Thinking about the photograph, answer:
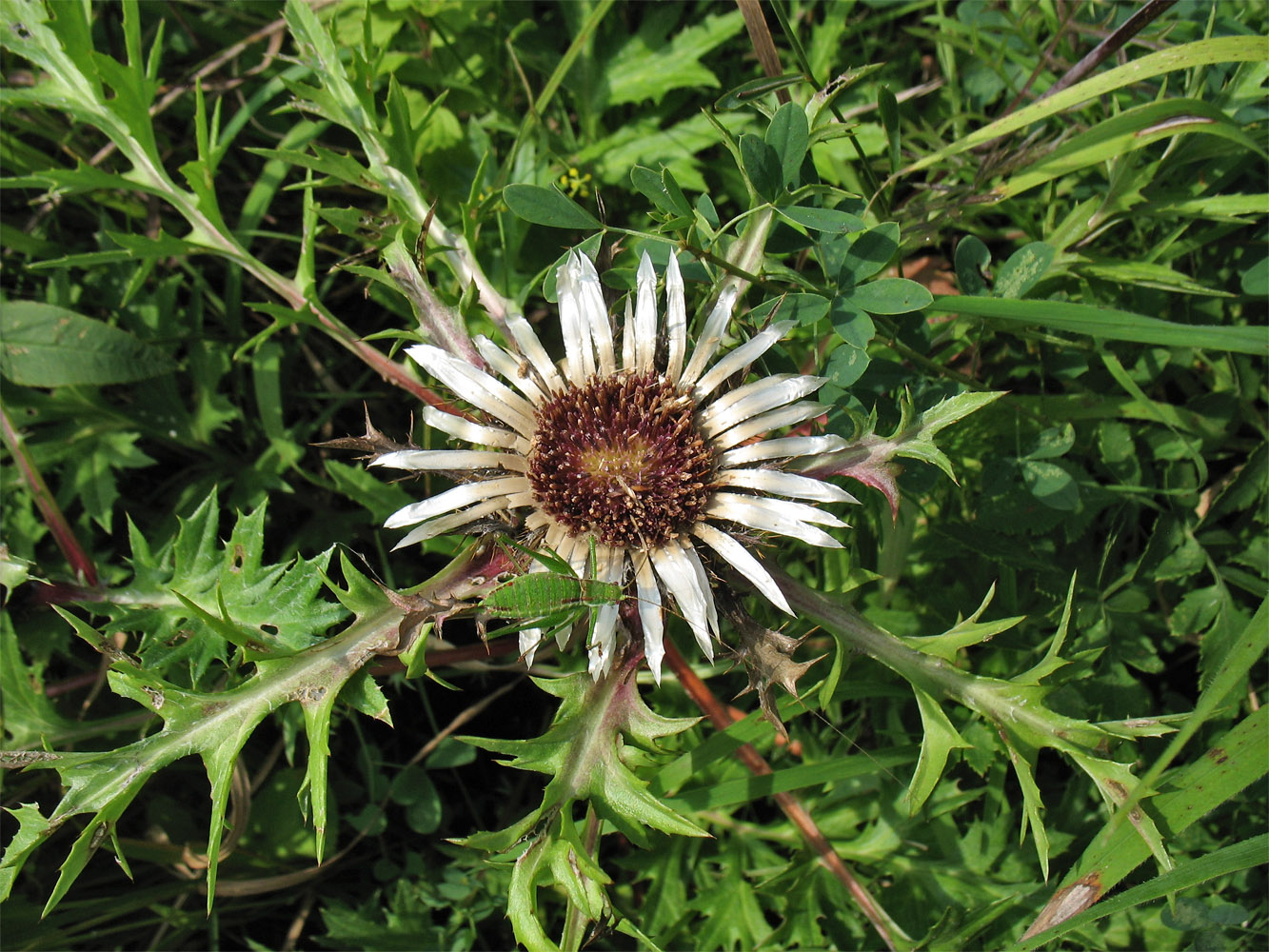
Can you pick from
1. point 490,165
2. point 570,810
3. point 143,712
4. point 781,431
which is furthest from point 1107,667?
point 143,712

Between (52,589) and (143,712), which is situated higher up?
(52,589)

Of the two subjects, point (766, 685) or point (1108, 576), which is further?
point (1108, 576)

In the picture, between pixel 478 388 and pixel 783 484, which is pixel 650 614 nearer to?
pixel 783 484

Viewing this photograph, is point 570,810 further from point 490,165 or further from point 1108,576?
point 490,165

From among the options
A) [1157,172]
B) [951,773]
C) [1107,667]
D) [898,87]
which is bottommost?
[951,773]

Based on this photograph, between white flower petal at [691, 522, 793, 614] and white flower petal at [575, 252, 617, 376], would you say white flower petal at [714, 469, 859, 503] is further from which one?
white flower petal at [575, 252, 617, 376]

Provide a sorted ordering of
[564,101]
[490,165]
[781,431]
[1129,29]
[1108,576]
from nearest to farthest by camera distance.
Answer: [1129,29]
[781,431]
[1108,576]
[490,165]
[564,101]

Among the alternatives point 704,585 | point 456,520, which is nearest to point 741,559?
point 704,585

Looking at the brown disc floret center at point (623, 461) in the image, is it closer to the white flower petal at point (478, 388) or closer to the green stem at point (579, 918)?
the white flower petal at point (478, 388)

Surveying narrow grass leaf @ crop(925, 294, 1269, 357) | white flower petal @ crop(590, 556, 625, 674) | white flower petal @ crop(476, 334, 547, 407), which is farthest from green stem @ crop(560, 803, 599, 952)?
narrow grass leaf @ crop(925, 294, 1269, 357)
